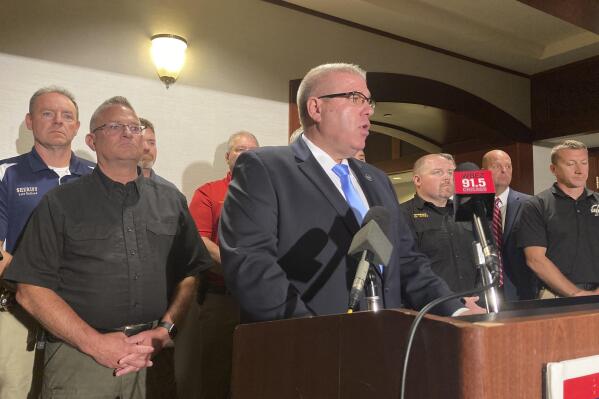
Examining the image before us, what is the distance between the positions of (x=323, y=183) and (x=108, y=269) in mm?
871

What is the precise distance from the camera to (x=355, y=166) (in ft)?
6.17

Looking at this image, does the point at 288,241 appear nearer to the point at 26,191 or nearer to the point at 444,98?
the point at 26,191

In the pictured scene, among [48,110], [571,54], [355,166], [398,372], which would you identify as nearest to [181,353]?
[48,110]

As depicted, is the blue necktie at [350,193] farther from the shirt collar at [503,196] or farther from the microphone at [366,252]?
the shirt collar at [503,196]

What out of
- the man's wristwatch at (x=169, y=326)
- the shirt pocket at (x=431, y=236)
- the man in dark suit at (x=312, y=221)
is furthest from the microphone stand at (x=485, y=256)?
the shirt pocket at (x=431, y=236)

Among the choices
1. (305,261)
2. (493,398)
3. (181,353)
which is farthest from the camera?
(181,353)

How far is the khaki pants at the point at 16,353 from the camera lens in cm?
225

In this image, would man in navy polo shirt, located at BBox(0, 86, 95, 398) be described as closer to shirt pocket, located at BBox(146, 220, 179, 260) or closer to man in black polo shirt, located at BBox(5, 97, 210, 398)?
man in black polo shirt, located at BBox(5, 97, 210, 398)

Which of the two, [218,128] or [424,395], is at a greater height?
[218,128]

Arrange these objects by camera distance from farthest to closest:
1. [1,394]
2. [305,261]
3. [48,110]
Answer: [48,110], [1,394], [305,261]

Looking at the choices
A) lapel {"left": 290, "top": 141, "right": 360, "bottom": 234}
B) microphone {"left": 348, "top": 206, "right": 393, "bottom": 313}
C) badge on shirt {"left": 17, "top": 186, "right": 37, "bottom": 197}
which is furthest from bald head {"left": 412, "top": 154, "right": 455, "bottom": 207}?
microphone {"left": 348, "top": 206, "right": 393, "bottom": 313}

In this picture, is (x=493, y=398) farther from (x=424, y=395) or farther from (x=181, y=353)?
(x=181, y=353)

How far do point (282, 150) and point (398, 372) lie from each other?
1105 millimetres

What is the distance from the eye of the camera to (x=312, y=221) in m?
1.60
